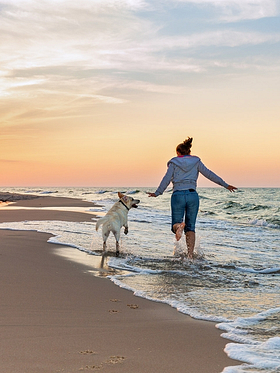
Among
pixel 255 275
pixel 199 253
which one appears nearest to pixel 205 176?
pixel 199 253

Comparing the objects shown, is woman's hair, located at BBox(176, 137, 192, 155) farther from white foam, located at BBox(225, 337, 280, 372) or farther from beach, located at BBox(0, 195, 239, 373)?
white foam, located at BBox(225, 337, 280, 372)

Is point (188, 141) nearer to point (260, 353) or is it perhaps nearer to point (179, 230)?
point (179, 230)

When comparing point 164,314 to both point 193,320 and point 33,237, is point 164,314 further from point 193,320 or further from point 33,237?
point 33,237

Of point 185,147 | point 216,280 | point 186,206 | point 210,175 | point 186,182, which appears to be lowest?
point 216,280

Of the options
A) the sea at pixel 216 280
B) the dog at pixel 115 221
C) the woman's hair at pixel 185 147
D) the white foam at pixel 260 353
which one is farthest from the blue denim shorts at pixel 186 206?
the white foam at pixel 260 353

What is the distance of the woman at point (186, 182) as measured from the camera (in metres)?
7.33

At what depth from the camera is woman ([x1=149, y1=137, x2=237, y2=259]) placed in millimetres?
7328

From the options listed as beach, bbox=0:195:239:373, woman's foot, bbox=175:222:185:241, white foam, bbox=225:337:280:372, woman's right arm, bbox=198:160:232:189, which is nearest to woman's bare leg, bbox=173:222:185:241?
woman's foot, bbox=175:222:185:241

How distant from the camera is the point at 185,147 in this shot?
7.44m

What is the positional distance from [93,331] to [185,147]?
15.6 feet

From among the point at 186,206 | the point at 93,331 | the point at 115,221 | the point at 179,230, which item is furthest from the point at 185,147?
the point at 93,331

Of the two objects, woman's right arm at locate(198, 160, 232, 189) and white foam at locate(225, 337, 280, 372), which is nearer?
white foam at locate(225, 337, 280, 372)

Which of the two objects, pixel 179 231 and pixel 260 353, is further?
pixel 179 231

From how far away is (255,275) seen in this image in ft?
20.1
